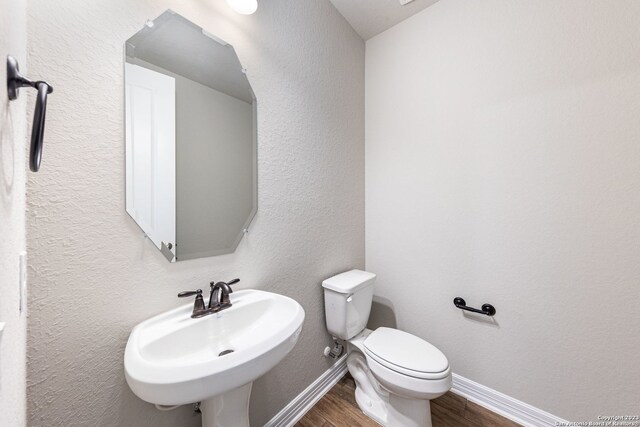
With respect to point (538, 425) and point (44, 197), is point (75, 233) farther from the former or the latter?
point (538, 425)

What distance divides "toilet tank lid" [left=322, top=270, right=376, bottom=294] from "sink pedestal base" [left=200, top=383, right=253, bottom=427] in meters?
0.66

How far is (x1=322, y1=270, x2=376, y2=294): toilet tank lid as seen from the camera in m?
1.38

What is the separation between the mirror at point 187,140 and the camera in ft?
2.65

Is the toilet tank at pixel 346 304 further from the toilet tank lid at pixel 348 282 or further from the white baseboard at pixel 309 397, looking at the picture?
the white baseboard at pixel 309 397

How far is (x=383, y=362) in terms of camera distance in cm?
117

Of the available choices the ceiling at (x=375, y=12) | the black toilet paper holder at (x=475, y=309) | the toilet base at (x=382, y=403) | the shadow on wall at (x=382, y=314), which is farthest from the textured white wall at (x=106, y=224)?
the black toilet paper holder at (x=475, y=309)

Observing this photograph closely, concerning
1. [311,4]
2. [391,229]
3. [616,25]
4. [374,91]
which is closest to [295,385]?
[391,229]

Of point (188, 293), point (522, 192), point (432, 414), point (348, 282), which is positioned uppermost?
point (522, 192)

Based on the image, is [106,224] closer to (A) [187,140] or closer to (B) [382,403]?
(A) [187,140]

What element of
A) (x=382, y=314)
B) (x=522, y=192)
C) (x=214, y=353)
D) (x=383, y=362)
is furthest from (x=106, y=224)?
(x=522, y=192)

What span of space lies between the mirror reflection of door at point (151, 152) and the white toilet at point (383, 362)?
93 cm

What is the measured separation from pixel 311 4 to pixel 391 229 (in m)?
1.51

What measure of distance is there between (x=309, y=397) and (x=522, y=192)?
5.41 ft

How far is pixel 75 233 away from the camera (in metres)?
0.67
